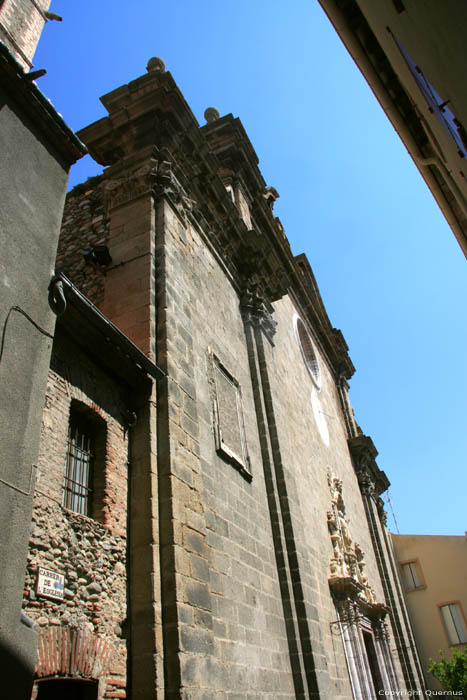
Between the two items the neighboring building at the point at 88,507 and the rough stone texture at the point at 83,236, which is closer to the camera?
the neighboring building at the point at 88,507

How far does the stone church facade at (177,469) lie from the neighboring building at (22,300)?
0.82 meters

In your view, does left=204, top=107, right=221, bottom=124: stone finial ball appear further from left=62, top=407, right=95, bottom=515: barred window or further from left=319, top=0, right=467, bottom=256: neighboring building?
left=62, top=407, right=95, bottom=515: barred window

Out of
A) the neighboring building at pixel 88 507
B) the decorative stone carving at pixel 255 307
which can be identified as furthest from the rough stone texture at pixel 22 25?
the neighboring building at pixel 88 507

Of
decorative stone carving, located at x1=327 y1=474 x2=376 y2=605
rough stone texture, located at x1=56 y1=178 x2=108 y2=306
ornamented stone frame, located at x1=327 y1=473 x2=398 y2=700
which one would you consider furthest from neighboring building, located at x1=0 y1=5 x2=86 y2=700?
decorative stone carving, located at x1=327 y1=474 x2=376 y2=605

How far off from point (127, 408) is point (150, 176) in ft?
12.8

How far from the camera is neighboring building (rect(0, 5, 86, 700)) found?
9.55 ft

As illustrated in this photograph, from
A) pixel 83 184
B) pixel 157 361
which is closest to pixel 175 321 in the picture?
pixel 157 361

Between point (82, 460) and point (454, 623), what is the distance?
67.7 feet

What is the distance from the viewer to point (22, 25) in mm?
15492

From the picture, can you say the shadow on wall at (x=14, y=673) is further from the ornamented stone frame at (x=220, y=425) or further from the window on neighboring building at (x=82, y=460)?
the ornamented stone frame at (x=220, y=425)

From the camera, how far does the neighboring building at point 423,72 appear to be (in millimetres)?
3176

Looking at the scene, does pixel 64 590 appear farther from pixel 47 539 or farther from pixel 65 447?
pixel 65 447

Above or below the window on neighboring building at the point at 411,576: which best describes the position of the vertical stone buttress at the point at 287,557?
below

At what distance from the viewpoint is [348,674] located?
30.9ft
